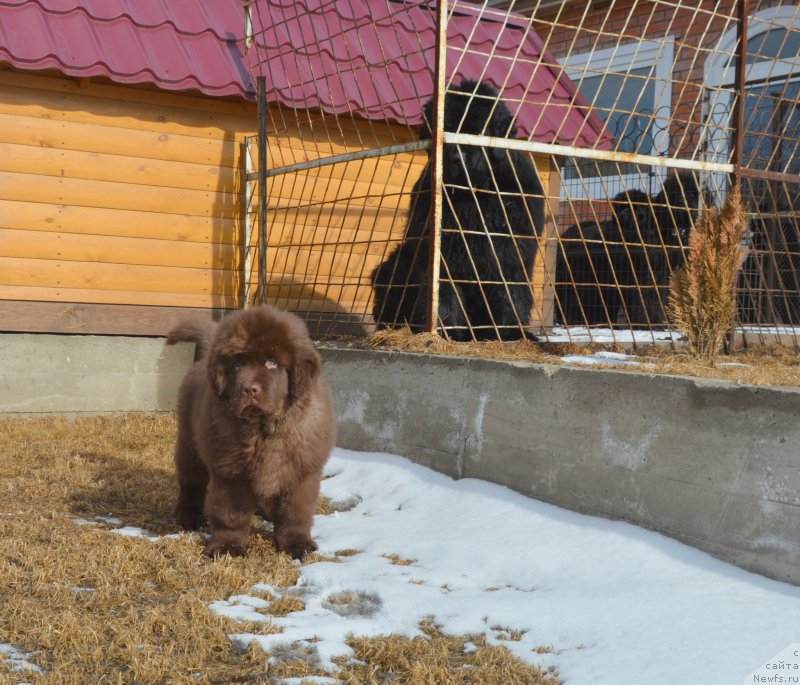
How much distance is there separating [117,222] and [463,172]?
115 inches

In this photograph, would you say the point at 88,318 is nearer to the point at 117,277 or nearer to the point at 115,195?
the point at 117,277

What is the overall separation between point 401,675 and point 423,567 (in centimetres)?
111

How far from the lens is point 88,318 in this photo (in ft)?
23.0

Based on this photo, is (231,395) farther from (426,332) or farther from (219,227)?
(219,227)

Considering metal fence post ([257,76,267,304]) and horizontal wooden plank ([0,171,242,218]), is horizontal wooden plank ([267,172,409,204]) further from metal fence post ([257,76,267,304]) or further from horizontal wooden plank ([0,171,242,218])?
horizontal wooden plank ([0,171,242,218])

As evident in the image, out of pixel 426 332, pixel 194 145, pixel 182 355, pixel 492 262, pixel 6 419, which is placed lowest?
pixel 6 419

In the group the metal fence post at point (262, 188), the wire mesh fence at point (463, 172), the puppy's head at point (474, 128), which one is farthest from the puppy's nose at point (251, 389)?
the metal fence post at point (262, 188)

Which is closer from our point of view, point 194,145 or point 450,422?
point 450,422

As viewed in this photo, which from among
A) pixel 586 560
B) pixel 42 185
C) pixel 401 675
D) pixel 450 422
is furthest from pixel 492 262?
pixel 401 675

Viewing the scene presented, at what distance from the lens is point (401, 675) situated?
2623 mm

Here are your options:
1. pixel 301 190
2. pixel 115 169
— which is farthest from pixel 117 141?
pixel 301 190

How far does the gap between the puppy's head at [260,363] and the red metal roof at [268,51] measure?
10.3 feet

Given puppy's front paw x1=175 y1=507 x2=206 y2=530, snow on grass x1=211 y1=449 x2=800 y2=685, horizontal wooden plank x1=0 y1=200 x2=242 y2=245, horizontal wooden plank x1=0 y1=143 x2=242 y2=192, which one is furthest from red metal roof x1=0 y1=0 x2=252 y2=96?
snow on grass x1=211 y1=449 x2=800 y2=685

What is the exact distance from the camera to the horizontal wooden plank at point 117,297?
22.3 ft
